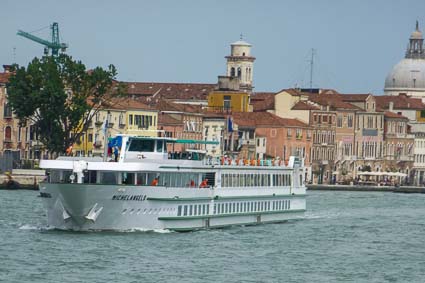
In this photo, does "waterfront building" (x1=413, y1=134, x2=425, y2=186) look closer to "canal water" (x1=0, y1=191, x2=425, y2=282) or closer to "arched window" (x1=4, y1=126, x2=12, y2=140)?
"arched window" (x1=4, y1=126, x2=12, y2=140)

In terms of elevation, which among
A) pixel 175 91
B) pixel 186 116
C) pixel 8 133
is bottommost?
pixel 8 133

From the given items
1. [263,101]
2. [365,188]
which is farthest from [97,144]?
[263,101]

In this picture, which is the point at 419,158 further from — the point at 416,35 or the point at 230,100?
the point at 416,35

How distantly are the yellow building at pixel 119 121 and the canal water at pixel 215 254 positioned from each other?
39.2 meters

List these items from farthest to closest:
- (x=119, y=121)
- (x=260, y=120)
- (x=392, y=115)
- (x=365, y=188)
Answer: (x=392, y=115)
(x=260, y=120)
(x=365, y=188)
(x=119, y=121)

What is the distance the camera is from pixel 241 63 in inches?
6334

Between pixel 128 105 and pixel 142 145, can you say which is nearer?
pixel 142 145

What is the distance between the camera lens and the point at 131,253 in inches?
1885

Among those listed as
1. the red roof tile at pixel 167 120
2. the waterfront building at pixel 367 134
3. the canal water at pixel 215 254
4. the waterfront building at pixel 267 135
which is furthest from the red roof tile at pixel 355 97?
the canal water at pixel 215 254

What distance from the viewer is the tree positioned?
87.6 m

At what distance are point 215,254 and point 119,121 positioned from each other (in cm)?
5725

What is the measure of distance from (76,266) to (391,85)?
143323 millimetres

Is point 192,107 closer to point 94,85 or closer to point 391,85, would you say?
point 94,85

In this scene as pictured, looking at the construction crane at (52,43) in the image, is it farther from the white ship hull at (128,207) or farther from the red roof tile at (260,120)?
the white ship hull at (128,207)
